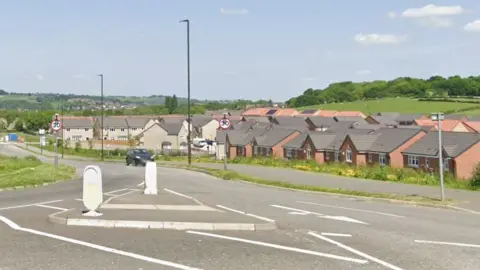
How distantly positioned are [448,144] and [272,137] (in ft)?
104

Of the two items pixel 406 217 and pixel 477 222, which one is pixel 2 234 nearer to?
pixel 406 217

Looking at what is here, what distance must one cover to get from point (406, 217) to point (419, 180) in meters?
13.2

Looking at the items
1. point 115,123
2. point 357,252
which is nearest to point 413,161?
point 357,252

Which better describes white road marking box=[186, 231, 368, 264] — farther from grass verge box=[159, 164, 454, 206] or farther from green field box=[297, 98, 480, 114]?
green field box=[297, 98, 480, 114]

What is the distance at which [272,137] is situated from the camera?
79438mm

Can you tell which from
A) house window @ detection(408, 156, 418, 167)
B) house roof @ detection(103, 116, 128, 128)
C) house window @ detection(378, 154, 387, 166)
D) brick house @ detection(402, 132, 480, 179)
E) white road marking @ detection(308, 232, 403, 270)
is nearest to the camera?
white road marking @ detection(308, 232, 403, 270)

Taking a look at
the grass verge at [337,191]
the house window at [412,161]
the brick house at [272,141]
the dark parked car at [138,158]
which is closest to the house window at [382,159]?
the house window at [412,161]

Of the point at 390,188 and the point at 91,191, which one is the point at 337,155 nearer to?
the point at 390,188

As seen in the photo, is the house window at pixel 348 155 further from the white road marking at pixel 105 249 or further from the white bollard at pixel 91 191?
the white road marking at pixel 105 249

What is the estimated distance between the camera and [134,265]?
8234mm

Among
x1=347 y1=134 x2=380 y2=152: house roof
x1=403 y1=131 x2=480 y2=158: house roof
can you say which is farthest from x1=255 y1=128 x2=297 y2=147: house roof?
x1=403 y1=131 x2=480 y2=158: house roof

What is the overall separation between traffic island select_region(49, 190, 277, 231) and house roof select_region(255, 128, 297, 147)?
2481 inches

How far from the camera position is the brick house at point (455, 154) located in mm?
49125

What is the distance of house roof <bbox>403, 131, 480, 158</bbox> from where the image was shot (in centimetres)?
4966
